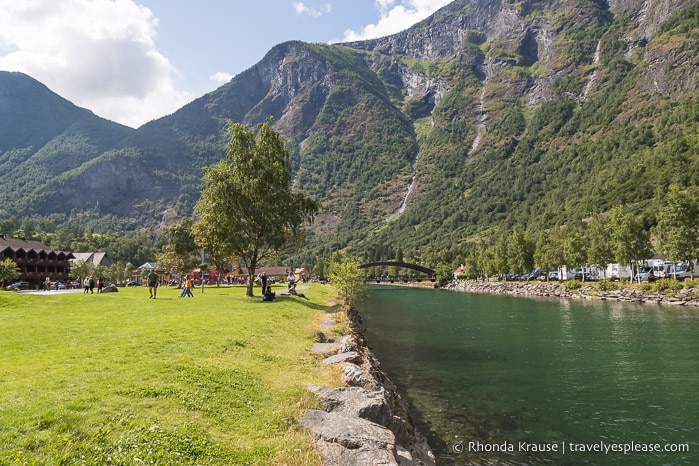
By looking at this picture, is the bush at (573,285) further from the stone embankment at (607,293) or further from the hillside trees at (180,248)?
the hillside trees at (180,248)

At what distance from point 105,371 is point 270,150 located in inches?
1360

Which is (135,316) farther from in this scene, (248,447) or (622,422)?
(622,422)

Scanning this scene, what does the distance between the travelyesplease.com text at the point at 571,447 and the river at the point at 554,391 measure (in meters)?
0.04

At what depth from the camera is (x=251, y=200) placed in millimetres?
42594

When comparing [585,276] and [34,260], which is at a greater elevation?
[34,260]

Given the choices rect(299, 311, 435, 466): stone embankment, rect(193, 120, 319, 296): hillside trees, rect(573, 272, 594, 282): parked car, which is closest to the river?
rect(299, 311, 435, 466): stone embankment

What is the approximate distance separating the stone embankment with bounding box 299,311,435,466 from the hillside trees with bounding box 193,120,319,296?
2689 cm

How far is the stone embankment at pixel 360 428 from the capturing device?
9211 mm

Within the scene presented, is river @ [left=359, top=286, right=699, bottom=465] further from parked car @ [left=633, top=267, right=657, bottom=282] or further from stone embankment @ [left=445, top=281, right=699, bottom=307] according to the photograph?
parked car @ [left=633, top=267, right=657, bottom=282]

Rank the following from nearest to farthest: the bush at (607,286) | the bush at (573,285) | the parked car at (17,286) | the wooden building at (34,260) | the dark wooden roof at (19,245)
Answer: the parked car at (17,286) → the bush at (607,286) → the bush at (573,285) → the dark wooden roof at (19,245) → the wooden building at (34,260)

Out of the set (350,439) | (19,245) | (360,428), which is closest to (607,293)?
(360,428)

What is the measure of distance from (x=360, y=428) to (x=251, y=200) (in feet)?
114

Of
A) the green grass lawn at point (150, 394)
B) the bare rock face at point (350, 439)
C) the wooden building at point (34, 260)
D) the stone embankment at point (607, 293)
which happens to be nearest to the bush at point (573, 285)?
the stone embankment at point (607, 293)

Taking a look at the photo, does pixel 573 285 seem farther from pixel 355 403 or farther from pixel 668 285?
pixel 355 403
